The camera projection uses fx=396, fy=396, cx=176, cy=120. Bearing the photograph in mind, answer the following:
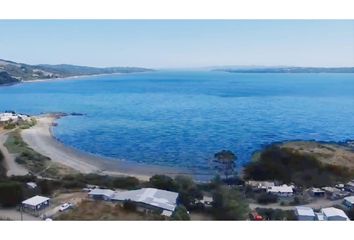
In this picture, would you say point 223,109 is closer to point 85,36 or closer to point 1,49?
point 85,36

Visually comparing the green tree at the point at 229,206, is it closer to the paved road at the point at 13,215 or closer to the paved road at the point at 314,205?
the paved road at the point at 314,205

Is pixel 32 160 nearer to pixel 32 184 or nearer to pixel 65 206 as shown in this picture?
pixel 32 184

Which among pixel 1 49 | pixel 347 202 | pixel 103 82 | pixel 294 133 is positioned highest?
pixel 1 49

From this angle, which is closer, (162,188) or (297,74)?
(162,188)

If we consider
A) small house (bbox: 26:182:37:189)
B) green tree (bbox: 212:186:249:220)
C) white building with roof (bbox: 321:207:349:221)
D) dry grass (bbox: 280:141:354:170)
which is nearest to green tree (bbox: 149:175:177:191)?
green tree (bbox: 212:186:249:220)

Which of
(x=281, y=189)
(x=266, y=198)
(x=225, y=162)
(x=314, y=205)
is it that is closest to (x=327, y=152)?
(x=281, y=189)
